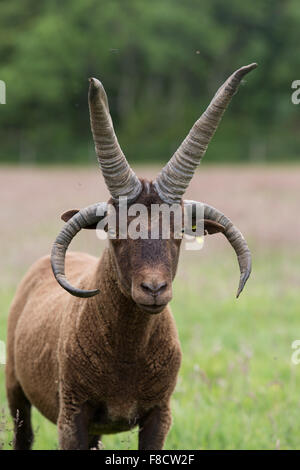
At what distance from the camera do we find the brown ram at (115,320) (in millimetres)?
4332

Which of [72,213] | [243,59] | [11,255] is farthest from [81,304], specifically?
[243,59]

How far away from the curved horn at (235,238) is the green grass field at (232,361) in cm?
140

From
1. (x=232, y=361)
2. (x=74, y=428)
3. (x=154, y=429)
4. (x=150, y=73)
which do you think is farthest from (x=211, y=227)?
(x=150, y=73)

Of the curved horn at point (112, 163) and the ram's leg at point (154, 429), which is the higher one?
the curved horn at point (112, 163)

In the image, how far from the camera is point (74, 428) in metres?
5.04

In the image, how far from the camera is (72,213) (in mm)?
4879

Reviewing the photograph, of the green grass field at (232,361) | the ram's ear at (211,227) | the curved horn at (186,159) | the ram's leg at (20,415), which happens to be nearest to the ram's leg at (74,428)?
the green grass field at (232,361)

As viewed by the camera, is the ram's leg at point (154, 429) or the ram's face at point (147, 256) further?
the ram's leg at point (154, 429)

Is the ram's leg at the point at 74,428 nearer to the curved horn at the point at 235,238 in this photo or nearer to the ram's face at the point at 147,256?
the ram's face at the point at 147,256

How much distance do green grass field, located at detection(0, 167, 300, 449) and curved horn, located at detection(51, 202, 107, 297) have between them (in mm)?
1051

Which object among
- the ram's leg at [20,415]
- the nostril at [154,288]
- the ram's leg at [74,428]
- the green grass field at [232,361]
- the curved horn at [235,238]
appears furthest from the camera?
the green grass field at [232,361]

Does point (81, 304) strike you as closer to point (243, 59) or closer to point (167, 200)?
point (167, 200)

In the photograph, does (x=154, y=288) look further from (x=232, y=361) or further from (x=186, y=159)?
(x=232, y=361)

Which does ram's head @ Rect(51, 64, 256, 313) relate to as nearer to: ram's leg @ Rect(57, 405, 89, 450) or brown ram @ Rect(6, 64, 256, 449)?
brown ram @ Rect(6, 64, 256, 449)
